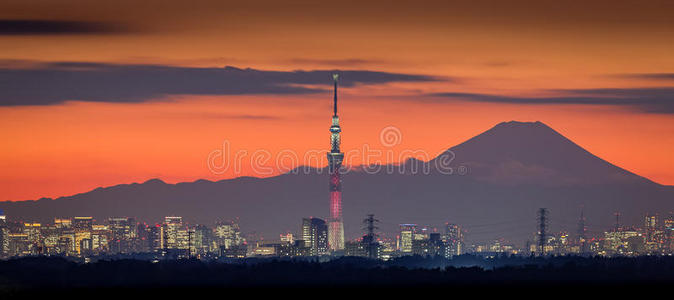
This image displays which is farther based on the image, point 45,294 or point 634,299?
point 45,294

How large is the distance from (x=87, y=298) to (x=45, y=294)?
7604mm

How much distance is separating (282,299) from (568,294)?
142 feet

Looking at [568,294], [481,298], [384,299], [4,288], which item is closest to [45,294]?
[4,288]

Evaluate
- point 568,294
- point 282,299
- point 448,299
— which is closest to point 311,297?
point 282,299

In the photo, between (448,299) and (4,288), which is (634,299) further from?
(4,288)

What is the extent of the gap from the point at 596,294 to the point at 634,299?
16.5 metres

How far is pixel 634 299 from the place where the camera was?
592ft

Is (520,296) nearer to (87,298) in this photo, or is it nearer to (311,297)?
(311,297)

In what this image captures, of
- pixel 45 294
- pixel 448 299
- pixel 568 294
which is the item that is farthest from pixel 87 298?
pixel 568 294

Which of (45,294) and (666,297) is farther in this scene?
(45,294)

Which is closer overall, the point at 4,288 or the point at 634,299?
the point at 634,299

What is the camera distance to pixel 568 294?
198750 millimetres

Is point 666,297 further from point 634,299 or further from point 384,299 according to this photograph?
point 384,299

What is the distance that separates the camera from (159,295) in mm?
199000
